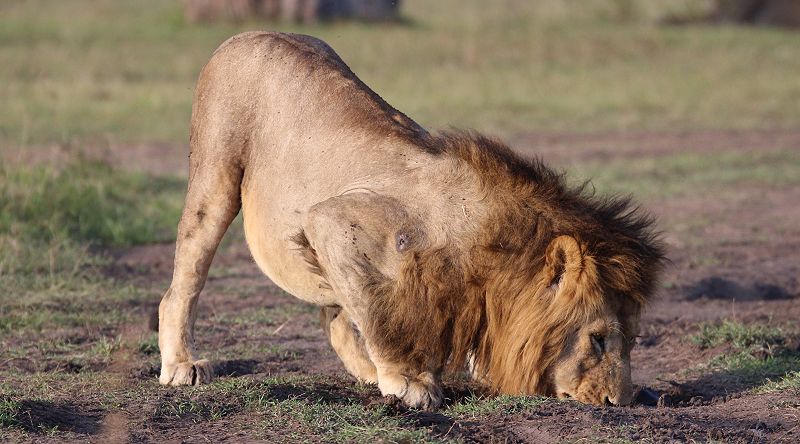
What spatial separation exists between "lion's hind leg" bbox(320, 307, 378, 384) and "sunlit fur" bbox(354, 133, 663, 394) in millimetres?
596

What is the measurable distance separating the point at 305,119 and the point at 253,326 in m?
1.62

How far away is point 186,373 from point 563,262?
1654 mm

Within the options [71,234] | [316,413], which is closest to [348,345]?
[316,413]

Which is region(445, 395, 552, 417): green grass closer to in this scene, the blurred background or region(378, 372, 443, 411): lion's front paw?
region(378, 372, 443, 411): lion's front paw

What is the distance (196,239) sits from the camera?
17.5 feet

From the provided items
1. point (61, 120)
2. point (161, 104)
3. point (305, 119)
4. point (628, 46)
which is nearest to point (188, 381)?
point (305, 119)

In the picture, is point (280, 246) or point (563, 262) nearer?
point (563, 262)

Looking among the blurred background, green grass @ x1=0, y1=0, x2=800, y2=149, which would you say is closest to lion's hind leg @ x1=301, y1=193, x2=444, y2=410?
the blurred background

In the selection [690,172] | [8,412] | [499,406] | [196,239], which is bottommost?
[8,412]

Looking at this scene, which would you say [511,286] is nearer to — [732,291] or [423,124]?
[732,291]

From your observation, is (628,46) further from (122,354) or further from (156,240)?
(122,354)

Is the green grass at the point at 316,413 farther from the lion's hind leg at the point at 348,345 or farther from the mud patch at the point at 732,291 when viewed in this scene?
the mud patch at the point at 732,291

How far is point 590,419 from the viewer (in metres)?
4.15

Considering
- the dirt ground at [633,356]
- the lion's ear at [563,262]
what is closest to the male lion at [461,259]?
the lion's ear at [563,262]
